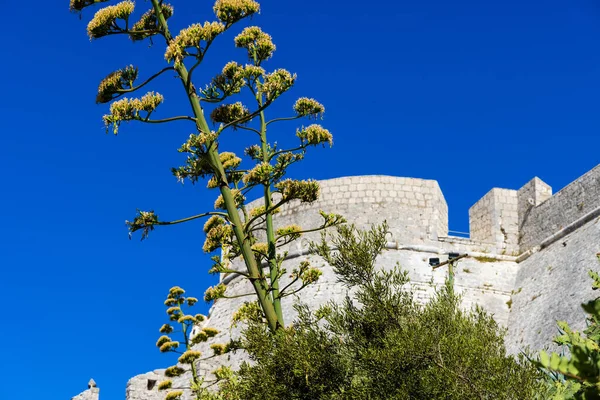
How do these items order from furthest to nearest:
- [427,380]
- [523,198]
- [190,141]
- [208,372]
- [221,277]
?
[221,277] → [523,198] → [208,372] → [190,141] → [427,380]

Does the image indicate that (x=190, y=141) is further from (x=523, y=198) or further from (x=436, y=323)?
(x=523, y=198)

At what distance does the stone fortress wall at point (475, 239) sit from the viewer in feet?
61.0

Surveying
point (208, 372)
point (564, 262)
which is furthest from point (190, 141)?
point (564, 262)

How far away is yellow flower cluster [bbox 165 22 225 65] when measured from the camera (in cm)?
892

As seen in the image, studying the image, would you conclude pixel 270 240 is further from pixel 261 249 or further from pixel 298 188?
pixel 261 249

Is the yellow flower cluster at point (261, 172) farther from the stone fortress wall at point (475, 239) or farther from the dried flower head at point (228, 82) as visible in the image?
the stone fortress wall at point (475, 239)

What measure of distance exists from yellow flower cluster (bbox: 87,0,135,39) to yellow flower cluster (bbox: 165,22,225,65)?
1.97ft

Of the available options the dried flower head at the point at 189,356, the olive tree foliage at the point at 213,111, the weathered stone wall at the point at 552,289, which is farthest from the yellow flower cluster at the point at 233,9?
the weathered stone wall at the point at 552,289

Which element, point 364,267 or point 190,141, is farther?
point 364,267

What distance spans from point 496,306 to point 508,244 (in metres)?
1.97

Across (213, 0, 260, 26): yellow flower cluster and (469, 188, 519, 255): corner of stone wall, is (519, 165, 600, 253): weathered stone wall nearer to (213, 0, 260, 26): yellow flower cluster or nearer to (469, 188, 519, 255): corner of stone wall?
(469, 188, 519, 255): corner of stone wall

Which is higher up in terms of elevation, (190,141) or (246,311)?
(190,141)

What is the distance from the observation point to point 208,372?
703 inches

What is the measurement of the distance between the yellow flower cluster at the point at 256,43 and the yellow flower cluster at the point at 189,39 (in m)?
2.06
